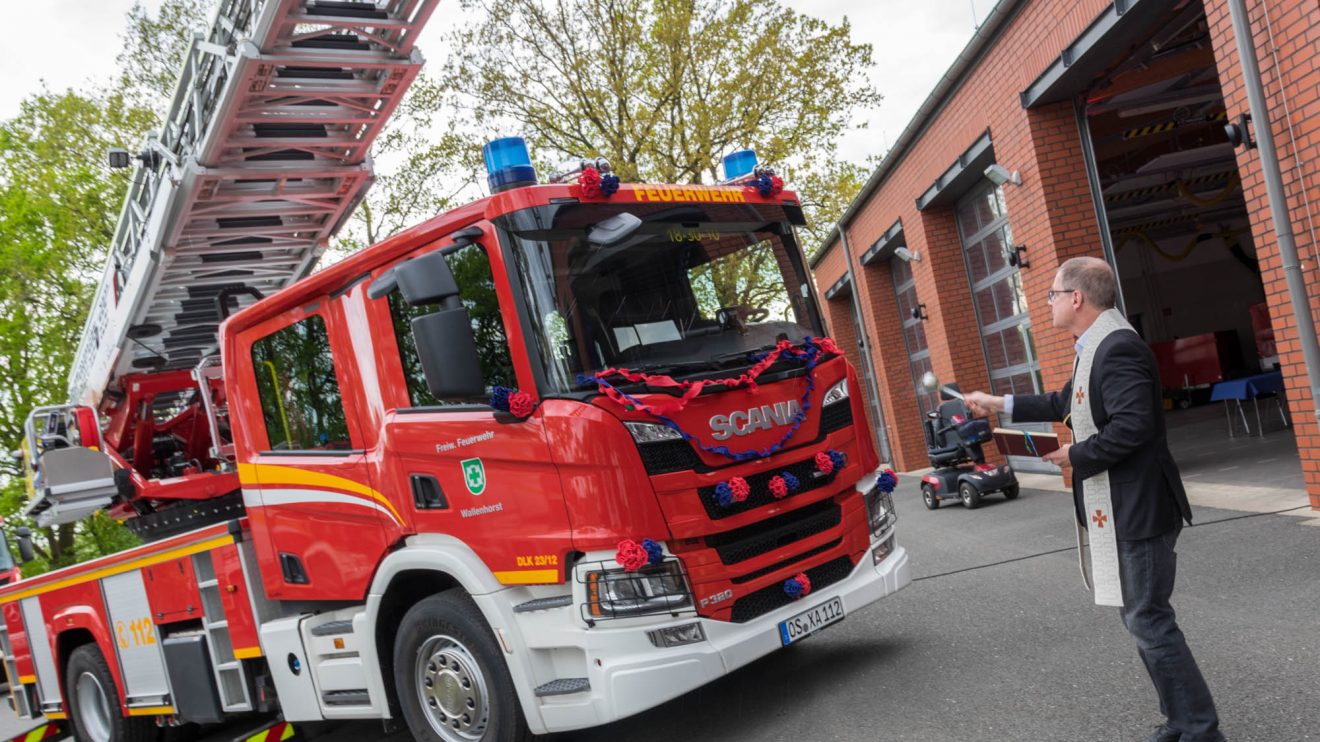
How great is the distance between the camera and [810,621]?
5078 mm

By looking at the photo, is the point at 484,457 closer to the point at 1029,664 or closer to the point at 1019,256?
the point at 1029,664

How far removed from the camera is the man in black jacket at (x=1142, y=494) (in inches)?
139

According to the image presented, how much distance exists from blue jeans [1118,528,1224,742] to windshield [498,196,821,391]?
2.05 m

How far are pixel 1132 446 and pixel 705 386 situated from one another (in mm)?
1855

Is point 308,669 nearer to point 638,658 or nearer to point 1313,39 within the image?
point 638,658

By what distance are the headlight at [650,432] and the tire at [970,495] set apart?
Result: 8114 mm

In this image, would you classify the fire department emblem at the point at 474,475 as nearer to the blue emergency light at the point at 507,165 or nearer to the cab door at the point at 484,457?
the cab door at the point at 484,457

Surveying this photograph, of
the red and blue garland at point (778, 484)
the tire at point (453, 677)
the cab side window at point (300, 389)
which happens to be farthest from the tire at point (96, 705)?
the red and blue garland at point (778, 484)

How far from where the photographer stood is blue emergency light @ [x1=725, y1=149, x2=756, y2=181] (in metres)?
6.14

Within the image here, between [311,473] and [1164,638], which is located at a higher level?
[311,473]

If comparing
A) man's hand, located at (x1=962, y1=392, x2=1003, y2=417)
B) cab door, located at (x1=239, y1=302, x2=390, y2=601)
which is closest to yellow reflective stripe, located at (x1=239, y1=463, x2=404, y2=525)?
cab door, located at (x1=239, y1=302, x2=390, y2=601)

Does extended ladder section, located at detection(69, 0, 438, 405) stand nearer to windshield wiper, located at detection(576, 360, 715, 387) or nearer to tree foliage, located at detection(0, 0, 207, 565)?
windshield wiper, located at detection(576, 360, 715, 387)

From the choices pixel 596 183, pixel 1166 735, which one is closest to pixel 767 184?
pixel 596 183

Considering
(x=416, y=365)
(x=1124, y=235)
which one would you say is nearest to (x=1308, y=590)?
(x=416, y=365)
